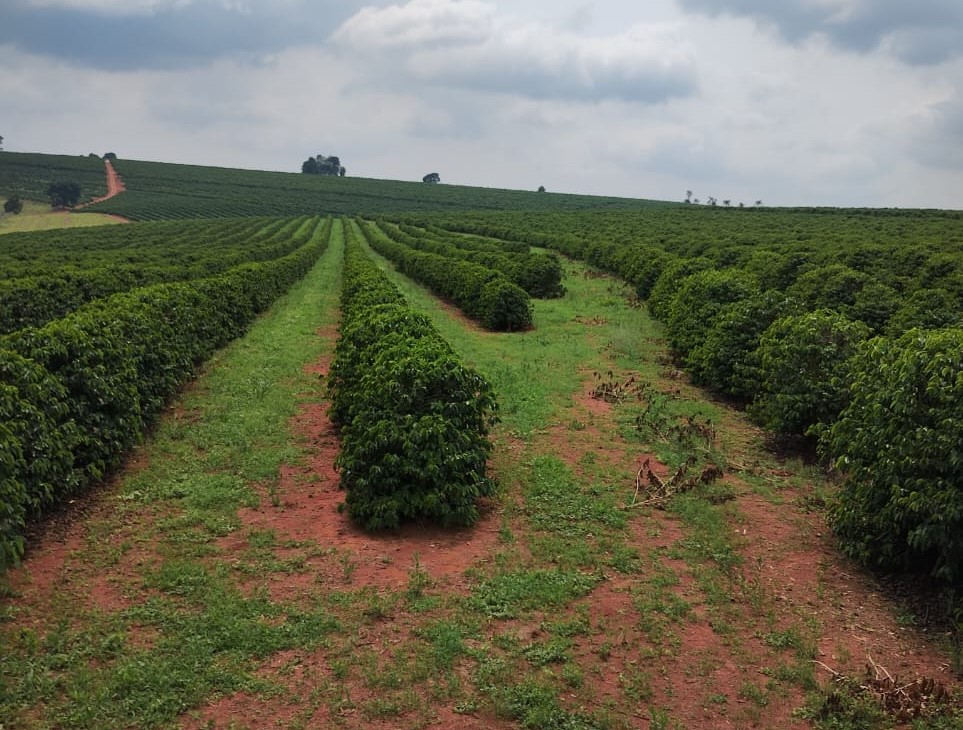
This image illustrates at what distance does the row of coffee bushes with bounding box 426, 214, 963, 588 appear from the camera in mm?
6223

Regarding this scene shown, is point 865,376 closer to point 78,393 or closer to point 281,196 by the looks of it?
point 78,393

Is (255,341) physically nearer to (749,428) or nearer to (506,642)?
(749,428)

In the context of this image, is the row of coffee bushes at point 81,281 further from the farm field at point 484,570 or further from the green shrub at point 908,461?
the green shrub at point 908,461

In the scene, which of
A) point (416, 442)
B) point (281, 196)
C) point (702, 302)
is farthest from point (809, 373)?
point (281, 196)

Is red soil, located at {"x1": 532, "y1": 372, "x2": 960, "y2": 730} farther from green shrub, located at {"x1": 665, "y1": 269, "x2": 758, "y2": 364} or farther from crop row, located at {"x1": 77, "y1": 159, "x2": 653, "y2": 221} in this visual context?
crop row, located at {"x1": 77, "y1": 159, "x2": 653, "y2": 221}

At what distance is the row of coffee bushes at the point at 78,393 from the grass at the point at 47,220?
77635 millimetres

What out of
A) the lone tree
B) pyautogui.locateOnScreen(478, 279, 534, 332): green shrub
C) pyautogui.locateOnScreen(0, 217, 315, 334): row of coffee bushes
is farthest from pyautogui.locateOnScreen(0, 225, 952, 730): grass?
the lone tree

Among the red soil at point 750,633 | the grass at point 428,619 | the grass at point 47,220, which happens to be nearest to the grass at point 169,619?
the grass at point 428,619

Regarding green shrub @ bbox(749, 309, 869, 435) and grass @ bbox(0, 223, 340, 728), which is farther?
green shrub @ bbox(749, 309, 869, 435)

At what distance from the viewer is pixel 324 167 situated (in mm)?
172750

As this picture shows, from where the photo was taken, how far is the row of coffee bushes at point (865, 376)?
6223 millimetres

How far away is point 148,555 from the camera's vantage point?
7.00 metres

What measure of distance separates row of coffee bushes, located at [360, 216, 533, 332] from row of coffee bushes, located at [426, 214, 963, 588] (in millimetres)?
4448

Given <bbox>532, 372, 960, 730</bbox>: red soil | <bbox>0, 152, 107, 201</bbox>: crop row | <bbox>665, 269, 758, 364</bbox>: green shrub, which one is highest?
<bbox>0, 152, 107, 201</bbox>: crop row
